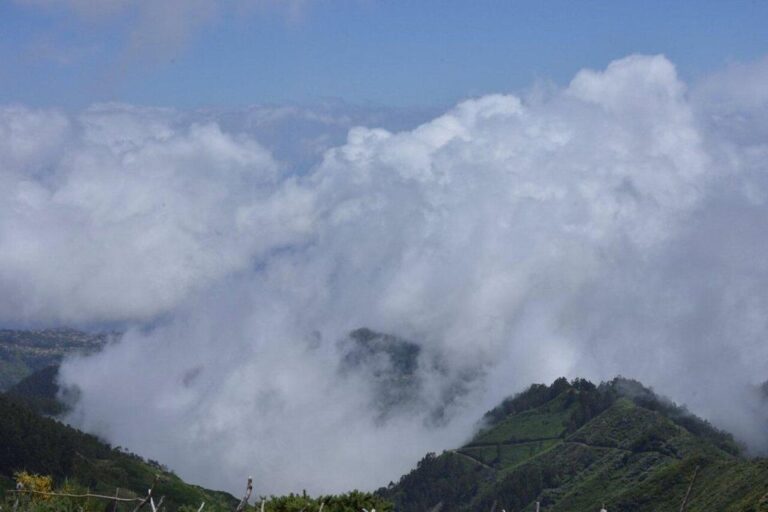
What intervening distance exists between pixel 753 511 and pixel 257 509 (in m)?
130

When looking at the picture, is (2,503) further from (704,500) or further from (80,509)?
(704,500)

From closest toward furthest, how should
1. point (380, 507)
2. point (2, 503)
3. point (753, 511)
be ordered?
point (2, 503)
point (380, 507)
point (753, 511)

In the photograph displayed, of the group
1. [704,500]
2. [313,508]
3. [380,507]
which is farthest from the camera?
[704,500]

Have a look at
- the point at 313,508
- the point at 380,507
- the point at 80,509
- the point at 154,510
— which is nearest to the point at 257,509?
the point at 80,509

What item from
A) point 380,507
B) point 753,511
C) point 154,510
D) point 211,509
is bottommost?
point 154,510

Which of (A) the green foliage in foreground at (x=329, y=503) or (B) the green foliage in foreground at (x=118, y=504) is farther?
(A) the green foliage in foreground at (x=329, y=503)

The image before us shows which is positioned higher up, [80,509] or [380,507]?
[380,507]

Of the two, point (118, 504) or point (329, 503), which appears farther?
point (329, 503)

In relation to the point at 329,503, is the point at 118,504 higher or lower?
lower

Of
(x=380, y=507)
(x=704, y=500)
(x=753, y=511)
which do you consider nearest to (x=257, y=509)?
(x=380, y=507)

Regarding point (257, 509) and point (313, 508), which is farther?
point (313, 508)

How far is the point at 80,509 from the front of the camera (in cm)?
1522

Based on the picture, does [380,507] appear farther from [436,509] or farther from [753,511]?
[753,511]

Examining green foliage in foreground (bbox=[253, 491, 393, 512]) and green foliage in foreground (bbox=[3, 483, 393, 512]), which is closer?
green foliage in foreground (bbox=[3, 483, 393, 512])
